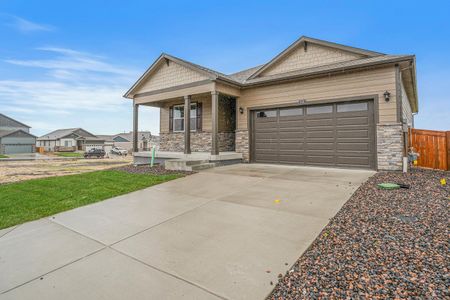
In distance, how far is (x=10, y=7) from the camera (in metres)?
11.6

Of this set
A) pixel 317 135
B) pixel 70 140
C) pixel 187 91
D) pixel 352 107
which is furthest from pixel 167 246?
pixel 70 140

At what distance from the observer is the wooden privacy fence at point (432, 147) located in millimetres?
8055

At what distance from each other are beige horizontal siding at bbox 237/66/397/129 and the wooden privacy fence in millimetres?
1966

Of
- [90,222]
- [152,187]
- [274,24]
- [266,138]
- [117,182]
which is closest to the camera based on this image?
[90,222]

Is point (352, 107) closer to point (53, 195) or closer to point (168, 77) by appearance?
point (168, 77)

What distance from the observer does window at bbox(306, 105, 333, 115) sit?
29.8 feet

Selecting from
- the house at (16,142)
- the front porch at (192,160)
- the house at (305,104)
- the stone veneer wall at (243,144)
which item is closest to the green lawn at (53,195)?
the front porch at (192,160)

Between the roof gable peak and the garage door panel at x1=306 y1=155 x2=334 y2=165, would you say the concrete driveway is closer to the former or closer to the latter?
the garage door panel at x1=306 y1=155 x2=334 y2=165

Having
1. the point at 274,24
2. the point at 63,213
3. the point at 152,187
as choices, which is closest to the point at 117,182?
the point at 152,187

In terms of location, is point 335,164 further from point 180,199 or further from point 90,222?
point 90,222

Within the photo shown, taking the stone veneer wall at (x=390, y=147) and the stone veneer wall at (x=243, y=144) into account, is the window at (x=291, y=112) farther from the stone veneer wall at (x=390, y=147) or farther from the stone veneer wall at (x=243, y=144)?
the stone veneer wall at (x=390, y=147)

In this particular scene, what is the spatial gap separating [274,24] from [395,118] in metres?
10.2

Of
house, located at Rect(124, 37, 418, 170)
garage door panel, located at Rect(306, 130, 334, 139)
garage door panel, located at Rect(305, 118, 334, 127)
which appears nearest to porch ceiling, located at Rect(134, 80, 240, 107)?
house, located at Rect(124, 37, 418, 170)

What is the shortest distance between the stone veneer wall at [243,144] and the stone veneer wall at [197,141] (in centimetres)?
94
